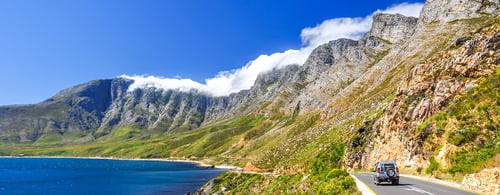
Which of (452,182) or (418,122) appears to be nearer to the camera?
(452,182)

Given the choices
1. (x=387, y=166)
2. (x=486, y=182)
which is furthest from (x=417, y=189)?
(x=486, y=182)

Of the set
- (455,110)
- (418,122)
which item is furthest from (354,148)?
(455,110)

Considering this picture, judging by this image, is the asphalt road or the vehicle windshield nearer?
the asphalt road

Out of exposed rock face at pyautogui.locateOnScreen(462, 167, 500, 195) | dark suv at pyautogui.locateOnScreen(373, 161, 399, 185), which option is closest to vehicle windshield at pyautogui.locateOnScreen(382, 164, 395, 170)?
dark suv at pyautogui.locateOnScreen(373, 161, 399, 185)

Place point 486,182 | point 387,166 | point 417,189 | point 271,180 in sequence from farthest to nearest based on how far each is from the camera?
point 271,180, point 387,166, point 417,189, point 486,182

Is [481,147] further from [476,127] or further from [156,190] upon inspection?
[156,190]

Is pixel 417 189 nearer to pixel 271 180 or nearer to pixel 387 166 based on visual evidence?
pixel 387 166

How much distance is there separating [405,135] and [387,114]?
11296 millimetres

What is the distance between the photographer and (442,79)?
165 ft

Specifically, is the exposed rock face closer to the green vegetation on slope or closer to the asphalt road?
the asphalt road

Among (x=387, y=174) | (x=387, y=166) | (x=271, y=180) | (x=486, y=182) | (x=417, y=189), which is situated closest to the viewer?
(x=486, y=182)

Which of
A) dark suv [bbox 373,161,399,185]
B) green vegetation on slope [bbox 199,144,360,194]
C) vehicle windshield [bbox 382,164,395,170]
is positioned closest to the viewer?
dark suv [bbox 373,161,399,185]

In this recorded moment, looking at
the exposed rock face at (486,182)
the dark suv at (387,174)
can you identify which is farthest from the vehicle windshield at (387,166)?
the exposed rock face at (486,182)

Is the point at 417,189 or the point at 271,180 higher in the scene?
the point at 417,189
